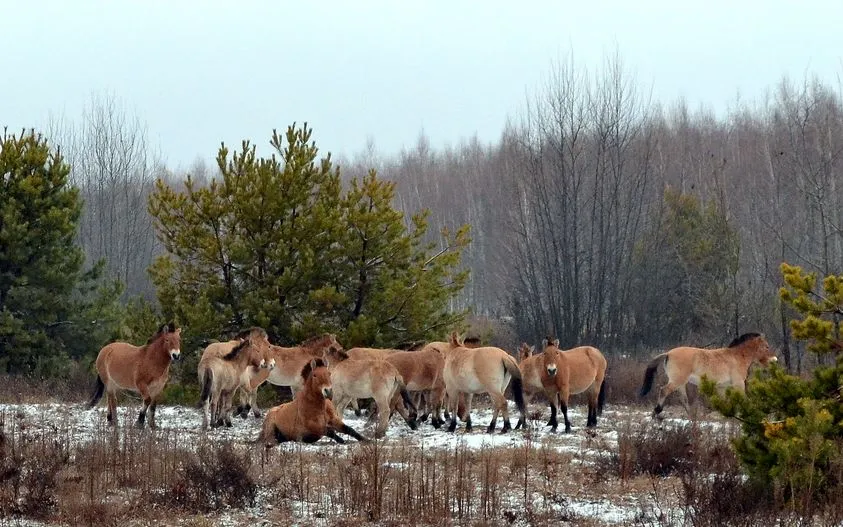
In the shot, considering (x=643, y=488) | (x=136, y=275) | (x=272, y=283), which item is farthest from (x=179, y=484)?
(x=136, y=275)

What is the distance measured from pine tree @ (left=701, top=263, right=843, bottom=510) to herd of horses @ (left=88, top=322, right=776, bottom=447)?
6627mm

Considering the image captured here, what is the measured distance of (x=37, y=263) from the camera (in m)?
22.8

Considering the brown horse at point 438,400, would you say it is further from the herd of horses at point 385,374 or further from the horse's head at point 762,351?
the horse's head at point 762,351

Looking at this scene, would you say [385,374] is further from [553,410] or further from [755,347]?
[755,347]

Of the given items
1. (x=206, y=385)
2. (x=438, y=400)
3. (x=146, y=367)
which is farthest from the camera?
(x=438, y=400)

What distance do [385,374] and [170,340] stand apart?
3476 mm

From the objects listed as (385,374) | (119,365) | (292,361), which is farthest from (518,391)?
(119,365)

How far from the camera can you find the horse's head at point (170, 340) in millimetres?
14977

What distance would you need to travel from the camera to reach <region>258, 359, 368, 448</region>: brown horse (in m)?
13.2

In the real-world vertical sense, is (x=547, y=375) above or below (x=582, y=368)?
below

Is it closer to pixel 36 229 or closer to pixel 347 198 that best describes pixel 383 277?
pixel 347 198

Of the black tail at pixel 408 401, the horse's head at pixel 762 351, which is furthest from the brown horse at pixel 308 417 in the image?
the horse's head at pixel 762 351

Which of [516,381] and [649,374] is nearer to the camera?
[516,381]

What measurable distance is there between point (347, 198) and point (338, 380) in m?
5.98
